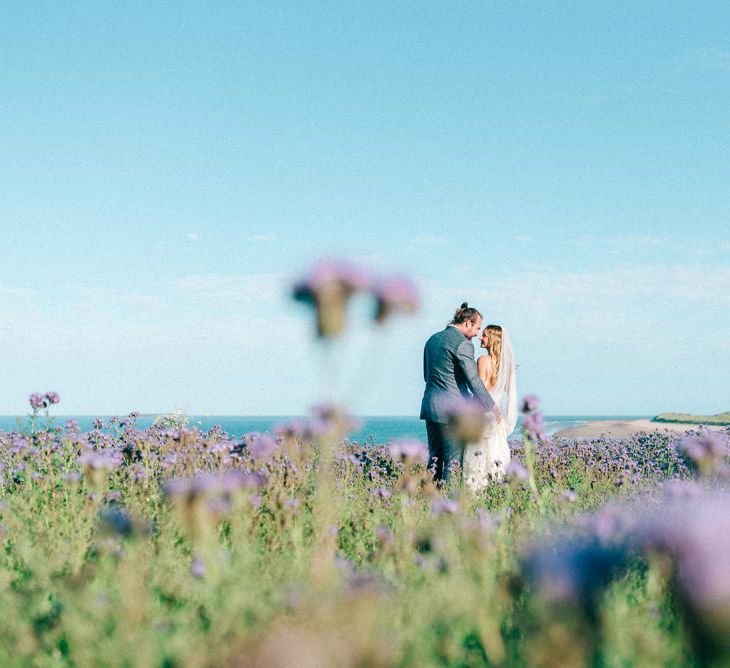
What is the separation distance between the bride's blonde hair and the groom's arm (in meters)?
0.70

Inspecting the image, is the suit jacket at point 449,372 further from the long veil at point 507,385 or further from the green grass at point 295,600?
the green grass at point 295,600

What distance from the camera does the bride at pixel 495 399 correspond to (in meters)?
7.43

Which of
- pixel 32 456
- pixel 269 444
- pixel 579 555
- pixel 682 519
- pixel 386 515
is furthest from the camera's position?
pixel 32 456

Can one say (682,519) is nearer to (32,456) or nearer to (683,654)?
(683,654)

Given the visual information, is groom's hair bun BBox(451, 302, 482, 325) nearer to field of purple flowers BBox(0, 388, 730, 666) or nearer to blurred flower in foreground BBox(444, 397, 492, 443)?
field of purple flowers BBox(0, 388, 730, 666)

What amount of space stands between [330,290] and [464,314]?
16.4 ft

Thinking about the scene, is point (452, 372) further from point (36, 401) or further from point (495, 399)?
point (36, 401)

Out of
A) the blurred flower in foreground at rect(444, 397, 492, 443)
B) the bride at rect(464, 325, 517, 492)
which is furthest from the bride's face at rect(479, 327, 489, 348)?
the blurred flower in foreground at rect(444, 397, 492, 443)

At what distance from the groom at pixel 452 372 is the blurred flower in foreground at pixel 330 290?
15.8ft

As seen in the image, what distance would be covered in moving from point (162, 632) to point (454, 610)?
90 centimetres

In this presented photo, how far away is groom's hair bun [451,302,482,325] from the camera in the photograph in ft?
23.7

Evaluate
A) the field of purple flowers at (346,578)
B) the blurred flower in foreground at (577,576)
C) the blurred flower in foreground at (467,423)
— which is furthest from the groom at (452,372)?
the blurred flower in foreground at (577,576)

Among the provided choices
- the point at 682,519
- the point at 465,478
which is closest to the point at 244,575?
the point at 682,519

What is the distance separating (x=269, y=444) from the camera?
411cm
